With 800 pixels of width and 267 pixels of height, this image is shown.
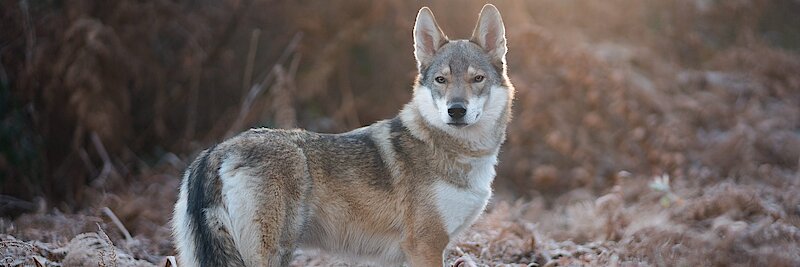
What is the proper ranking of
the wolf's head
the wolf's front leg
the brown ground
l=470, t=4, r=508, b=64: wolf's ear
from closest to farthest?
the wolf's front leg, the wolf's head, l=470, t=4, r=508, b=64: wolf's ear, the brown ground

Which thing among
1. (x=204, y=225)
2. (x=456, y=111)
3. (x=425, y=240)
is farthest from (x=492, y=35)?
(x=204, y=225)

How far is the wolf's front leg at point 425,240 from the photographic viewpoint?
520 cm

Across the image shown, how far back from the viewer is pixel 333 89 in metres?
11.6

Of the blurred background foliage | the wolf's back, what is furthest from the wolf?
the blurred background foliage

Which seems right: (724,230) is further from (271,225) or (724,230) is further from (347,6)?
(347,6)

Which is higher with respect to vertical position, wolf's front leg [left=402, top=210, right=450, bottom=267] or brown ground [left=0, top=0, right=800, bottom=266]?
wolf's front leg [left=402, top=210, right=450, bottom=267]

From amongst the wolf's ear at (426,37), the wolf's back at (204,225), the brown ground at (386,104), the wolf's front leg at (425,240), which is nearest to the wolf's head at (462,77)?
the wolf's ear at (426,37)

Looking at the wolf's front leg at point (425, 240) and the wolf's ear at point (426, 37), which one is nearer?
the wolf's front leg at point (425, 240)

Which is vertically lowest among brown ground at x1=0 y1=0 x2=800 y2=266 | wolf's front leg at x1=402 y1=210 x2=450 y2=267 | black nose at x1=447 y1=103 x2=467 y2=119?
brown ground at x1=0 y1=0 x2=800 y2=266

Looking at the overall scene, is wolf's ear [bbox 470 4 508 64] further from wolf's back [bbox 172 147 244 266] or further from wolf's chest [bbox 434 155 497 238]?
wolf's back [bbox 172 147 244 266]

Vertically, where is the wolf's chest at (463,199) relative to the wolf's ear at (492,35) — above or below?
below

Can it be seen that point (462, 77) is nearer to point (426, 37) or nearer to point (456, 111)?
point (456, 111)

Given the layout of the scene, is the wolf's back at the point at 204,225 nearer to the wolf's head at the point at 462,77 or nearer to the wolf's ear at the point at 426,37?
the wolf's head at the point at 462,77

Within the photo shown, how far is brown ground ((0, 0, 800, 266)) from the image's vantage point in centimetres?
857
